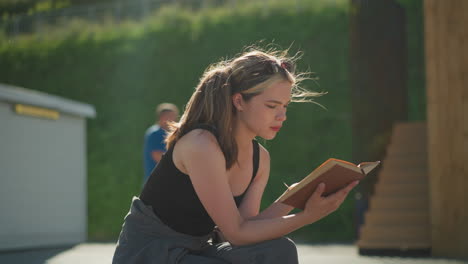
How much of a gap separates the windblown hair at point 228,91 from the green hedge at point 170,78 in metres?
9.05

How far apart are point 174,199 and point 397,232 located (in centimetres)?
508

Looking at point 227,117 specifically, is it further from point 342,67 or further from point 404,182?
point 342,67

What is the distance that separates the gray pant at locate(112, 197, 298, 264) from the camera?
2381 millimetres

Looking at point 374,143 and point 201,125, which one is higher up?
point 201,125

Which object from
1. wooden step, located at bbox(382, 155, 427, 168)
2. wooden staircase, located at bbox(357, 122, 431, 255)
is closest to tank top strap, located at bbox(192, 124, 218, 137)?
wooden staircase, located at bbox(357, 122, 431, 255)

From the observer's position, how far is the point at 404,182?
777 cm

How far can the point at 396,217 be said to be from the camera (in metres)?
7.29

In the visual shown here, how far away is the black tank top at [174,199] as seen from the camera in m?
2.47

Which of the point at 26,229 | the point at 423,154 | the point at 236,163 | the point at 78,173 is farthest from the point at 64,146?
the point at 236,163

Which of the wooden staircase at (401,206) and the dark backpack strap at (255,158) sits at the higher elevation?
the dark backpack strap at (255,158)

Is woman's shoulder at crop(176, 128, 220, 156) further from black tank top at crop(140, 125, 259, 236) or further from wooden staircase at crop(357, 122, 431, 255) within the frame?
wooden staircase at crop(357, 122, 431, 255)

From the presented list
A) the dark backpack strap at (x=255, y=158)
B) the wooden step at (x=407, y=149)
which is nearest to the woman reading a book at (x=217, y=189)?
the dark backpack strap at (x=255, y=158)

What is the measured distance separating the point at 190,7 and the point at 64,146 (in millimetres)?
8193

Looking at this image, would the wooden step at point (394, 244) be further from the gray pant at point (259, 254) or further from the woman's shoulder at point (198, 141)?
the woman's shoulder at point (198, 141)
